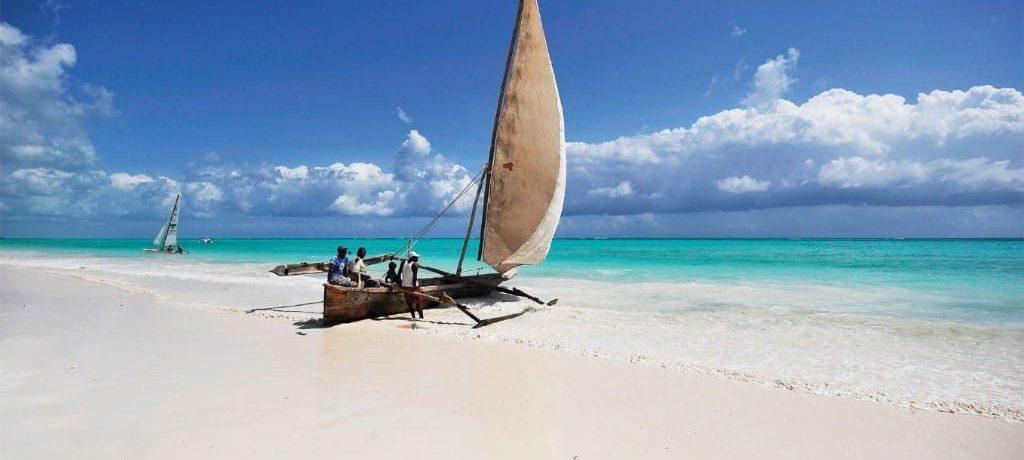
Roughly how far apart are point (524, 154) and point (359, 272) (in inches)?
197

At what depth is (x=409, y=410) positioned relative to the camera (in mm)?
5207

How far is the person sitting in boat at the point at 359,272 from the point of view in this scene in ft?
35.7

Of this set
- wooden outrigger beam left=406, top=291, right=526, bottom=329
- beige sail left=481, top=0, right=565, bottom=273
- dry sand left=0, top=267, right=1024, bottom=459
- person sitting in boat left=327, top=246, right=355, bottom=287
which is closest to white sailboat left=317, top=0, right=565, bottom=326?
beige sail left=481, top=0, right=565, bottom=273

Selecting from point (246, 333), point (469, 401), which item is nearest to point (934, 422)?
point (469, 401)

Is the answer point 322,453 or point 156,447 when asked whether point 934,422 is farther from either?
point 156,447

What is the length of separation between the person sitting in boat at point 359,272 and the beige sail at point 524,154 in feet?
9.90

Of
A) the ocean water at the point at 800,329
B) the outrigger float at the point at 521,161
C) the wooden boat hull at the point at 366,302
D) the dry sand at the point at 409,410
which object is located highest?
the outrigger float at the point at 521,161

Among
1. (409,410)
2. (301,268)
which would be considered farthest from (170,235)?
(409,410)

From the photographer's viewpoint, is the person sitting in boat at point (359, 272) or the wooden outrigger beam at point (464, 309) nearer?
the wooden outrigger beam at point (464, 309)

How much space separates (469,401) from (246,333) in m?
5.87

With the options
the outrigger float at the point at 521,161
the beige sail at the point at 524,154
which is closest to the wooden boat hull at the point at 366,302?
the outrigger float at the point at 521,161

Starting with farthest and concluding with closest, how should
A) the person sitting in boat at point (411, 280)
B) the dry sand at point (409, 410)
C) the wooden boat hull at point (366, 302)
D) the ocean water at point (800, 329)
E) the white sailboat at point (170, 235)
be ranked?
1. the white sailboat at point (170, 235)
2. the person sitting in boat at point (411, 280)
3. the wooden boat hull at point (366, 302)
4. the ocean water at point (800, 329)
5. the dry sand at point (409, 410)

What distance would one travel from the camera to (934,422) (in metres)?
5.35

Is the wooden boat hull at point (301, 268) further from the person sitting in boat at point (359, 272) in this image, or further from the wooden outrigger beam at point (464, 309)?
the wooden outrigger beam at point (464, 309)
